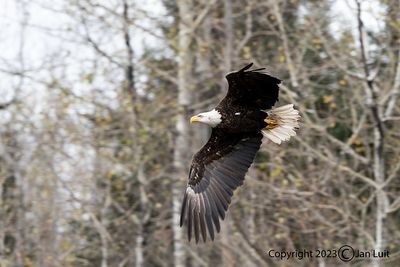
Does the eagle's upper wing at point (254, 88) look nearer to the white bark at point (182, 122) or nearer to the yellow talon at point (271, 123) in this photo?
the yellow talon at point (271, 123)

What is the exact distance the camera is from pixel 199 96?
534 inches

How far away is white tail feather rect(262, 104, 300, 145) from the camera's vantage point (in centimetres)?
865

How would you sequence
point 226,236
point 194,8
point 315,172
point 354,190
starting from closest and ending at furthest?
1. point 226,236
2. point 315,172
3. point 354,190
4. point 194,8

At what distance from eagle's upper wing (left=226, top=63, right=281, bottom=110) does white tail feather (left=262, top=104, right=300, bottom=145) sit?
38cm

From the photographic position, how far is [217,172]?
29.1 ft

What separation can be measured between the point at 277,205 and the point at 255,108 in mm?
2989

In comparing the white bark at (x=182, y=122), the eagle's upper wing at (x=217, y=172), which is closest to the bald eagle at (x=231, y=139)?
the eagle's upper wing at (x=217, y=172)

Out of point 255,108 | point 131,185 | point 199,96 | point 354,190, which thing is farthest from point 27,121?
point 255,108

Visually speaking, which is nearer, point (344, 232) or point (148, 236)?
point (344, 232)

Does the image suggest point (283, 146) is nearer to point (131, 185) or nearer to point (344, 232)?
point (344, 232)

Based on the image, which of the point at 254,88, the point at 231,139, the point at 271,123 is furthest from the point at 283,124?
the point at 254,88

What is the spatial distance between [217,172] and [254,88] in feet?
3.68

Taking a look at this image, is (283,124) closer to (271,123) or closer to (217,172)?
(271,123)

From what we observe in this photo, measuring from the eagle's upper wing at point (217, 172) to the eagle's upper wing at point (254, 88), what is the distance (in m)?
0.55
